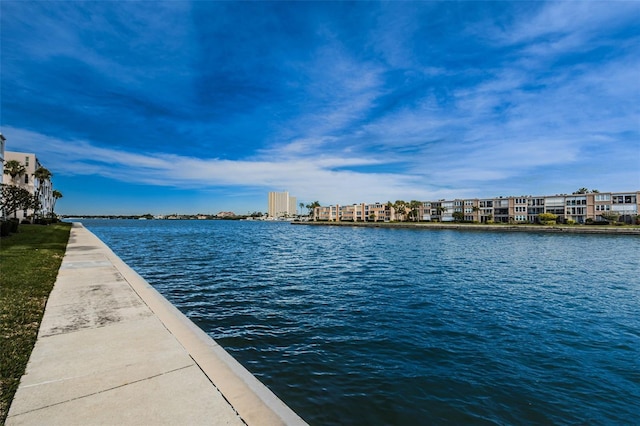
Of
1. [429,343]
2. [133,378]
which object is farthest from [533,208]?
[133,378]

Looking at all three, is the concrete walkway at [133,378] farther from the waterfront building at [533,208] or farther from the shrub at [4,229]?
the waterfront building at [533,208]

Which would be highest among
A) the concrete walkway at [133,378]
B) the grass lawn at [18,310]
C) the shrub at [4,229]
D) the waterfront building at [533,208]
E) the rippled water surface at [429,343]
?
the waterfront building at [533,208]

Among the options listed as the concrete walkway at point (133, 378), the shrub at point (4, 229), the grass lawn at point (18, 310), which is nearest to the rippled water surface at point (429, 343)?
the concrete walkway at point (133, 378)

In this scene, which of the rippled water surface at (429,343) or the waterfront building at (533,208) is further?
the waterfront building at (533,208)

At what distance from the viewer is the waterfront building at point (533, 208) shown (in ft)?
295

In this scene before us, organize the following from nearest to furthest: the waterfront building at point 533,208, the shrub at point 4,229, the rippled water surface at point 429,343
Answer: the rippled water surface at point 429,343, the shrub at point 4,229, the waterfront building at point 533,208

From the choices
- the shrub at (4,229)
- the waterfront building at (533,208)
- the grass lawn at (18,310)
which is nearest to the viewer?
the grass lawn at (18,310)

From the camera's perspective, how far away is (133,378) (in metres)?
4.49

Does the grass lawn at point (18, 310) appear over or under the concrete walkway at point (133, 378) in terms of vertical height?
over

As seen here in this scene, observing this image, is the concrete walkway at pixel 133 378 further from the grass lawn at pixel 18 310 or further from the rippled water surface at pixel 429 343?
the rippled water surface at pixel 429 343

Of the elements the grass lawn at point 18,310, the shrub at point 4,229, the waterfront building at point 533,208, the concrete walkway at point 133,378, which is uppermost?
the waterfront building at point 533,208

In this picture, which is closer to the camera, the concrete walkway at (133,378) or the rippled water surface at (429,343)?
the concrete walkway at (133,378)

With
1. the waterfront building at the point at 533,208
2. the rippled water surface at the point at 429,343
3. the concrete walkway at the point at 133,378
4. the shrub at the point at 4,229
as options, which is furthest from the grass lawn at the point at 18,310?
the waterfront building at the point at 533,208

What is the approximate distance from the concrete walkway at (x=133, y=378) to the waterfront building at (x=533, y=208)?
116356mm
